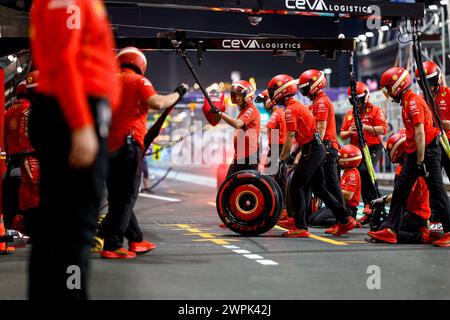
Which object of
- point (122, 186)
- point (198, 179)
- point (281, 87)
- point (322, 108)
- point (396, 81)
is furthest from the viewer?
point (198, 179)

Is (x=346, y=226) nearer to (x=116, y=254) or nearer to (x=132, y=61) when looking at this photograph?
(x=116, y=254)

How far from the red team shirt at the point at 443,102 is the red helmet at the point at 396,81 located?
1538mm

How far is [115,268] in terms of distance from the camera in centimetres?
707

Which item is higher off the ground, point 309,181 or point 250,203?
point 309,181

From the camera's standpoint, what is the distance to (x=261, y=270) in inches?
278

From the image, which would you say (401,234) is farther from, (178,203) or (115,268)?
(178,203)

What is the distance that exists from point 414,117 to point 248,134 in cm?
333

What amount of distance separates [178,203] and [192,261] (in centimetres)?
984

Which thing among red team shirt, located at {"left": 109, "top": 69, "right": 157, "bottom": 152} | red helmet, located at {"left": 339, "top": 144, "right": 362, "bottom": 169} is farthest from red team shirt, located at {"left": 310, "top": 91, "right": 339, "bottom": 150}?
red team shirt, located at {"left": 109, "top": 69, "right": 157, "bottom": 152}

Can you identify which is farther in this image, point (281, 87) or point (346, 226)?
point (281, 87)

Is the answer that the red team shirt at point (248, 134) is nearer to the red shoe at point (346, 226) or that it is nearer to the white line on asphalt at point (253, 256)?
the red shoe at point (346, 226)

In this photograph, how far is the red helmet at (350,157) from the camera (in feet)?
39.7

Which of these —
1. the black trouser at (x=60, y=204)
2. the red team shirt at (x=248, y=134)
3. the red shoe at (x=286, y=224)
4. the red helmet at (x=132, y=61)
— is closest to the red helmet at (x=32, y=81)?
the red helmet at (x=132, y=61)

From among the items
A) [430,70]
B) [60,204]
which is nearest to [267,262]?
[60,204]
